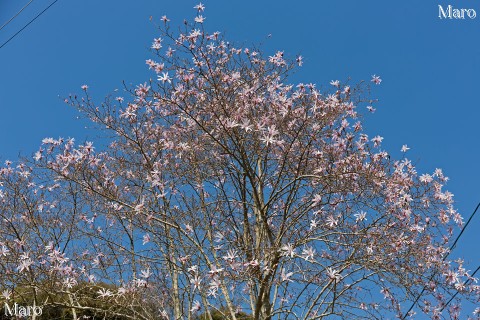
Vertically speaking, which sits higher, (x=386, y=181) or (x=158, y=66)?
(x=158, y=66)

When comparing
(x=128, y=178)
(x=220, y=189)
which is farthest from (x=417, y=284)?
(x=128, y=178)

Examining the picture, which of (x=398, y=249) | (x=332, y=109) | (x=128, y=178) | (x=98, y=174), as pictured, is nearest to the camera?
(x=398, y=249)

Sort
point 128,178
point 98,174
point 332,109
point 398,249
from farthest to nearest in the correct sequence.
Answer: point 128,178 → point 98,174 → point 332,109 → point 398,249

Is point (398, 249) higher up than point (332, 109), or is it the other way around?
point (332, 109)

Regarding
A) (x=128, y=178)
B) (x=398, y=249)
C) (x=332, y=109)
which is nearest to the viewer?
(x=398, y=249)

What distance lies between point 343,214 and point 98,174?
10.4ft

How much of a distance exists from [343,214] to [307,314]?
51.4 inches

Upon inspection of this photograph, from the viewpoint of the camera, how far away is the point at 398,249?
18.3 ft

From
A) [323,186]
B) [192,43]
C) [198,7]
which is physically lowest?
[323,186]

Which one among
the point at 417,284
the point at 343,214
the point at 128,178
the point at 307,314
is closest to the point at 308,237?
the point at 343,214

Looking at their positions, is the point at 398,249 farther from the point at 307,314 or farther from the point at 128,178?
the point at 128,178

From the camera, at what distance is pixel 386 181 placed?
5707mm

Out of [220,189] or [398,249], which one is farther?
[220,189]

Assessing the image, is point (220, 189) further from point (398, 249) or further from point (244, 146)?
point (398, 249)
